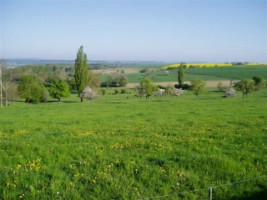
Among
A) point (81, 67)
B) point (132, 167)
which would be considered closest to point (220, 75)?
point (81, 67)

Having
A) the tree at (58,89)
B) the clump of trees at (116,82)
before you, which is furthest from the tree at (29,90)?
the clump of trees at (116,82)

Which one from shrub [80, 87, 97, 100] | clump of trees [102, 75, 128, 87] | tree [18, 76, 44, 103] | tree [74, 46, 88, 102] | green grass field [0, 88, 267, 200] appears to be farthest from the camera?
clump of trees [102, 75, 128, 87]

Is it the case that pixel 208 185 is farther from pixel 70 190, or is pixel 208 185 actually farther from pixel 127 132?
pixel 127 132

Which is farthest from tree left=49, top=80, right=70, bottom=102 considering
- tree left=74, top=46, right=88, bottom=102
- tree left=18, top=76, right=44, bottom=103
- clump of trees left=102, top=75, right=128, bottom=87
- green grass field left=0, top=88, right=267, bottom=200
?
green grass field left=0, top=88, right=267, bottom=200

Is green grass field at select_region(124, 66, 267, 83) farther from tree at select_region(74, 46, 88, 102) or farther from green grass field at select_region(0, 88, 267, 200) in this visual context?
green grass field at select_region(0, 88, 267, 200)

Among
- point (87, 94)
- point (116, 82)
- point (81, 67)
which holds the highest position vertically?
point (81, 67)

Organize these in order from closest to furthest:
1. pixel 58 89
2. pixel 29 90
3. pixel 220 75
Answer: pixel 29 90, pixel 58 89, pixel 220 75

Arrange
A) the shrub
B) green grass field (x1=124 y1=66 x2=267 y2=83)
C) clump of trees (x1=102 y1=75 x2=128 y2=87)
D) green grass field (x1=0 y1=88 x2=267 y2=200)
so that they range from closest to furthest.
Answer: green grass field (x1=0 y1=88 x2=267 y2=200)
the shrub
clump of trees (x1=102 y1=75 x2=128 y2=87)
green grass field (x1=124 y1=66 x2=267 y2=83)

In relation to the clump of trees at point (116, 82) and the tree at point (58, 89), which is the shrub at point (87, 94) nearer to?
the tree at point (58, 89)

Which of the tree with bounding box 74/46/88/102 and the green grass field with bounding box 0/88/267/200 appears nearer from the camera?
the green grass field with bounding box 0/88/267/200

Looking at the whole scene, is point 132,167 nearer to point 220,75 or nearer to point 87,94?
point 87,94

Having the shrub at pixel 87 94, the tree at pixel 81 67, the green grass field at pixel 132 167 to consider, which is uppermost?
the tree at pixel 81 67

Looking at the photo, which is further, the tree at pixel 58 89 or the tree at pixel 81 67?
the tree at pixel 58 89

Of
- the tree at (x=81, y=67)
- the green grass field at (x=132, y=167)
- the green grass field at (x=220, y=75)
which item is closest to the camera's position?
the green grass field at (x=132, y=167)
